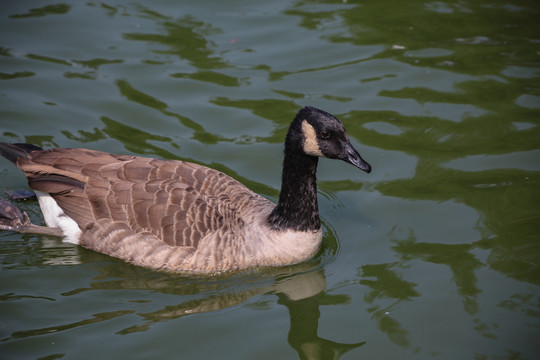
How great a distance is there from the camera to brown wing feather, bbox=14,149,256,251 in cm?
738

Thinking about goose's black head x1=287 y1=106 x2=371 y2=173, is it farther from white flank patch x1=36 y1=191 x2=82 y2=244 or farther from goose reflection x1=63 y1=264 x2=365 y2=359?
white flank patch x1=36 y1=191 x2=82 y2=244

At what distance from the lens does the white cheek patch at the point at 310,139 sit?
280 inches

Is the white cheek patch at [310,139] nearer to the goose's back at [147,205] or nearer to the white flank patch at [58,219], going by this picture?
the goose's back at [147,205]

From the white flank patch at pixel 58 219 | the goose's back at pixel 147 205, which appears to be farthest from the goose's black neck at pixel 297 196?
the white flank patch at pixel 58 219

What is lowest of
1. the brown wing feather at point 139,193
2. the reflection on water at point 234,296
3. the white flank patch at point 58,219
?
the reflection on water at point 234,296

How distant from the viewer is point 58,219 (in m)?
7.90

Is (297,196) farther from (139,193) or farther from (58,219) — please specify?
(58,219)

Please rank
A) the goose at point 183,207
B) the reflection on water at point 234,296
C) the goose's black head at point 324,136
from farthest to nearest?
the goose at point 183,207 → the goose's black head at point 324,136 → the reflection on water at point 234,296

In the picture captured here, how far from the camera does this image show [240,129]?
33.5ft

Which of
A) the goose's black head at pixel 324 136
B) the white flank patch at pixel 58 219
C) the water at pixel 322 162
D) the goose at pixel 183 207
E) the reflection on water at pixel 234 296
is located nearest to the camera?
the reflection on water at pixel 234 296

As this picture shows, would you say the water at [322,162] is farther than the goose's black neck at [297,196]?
No

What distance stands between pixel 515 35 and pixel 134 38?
7.30 meters

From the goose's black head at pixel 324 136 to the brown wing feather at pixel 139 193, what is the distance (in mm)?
1213

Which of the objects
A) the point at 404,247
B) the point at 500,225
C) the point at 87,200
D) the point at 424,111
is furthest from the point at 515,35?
the point at 87,200
